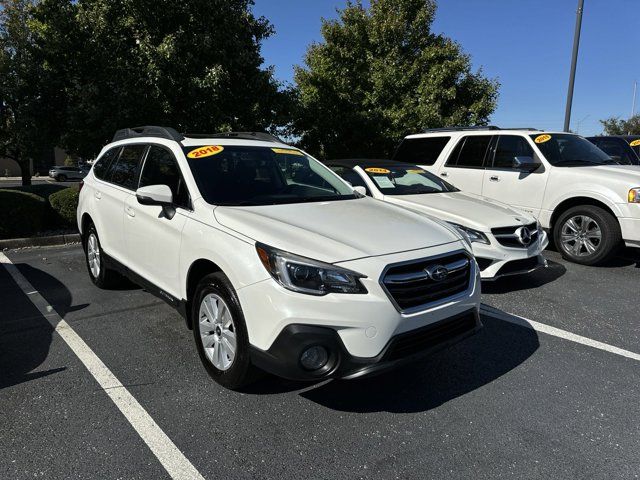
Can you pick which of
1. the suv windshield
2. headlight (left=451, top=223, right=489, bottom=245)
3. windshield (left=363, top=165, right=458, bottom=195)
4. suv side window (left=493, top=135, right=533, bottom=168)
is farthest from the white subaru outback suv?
the suv windshield

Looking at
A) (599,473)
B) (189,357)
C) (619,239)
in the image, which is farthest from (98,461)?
(619,239)

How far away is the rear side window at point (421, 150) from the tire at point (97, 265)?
5460 mm

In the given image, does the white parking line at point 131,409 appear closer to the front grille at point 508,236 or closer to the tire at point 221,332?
the tire at point 221,332

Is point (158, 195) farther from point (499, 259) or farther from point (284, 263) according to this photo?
point (499, 259)

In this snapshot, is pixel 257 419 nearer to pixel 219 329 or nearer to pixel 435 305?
pixel 219 329

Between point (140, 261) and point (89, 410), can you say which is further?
point (140, 261)

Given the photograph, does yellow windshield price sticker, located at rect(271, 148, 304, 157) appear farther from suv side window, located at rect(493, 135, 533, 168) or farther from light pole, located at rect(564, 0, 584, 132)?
light pole, located at rect(564, 0, 584, 132)

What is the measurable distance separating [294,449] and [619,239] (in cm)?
569

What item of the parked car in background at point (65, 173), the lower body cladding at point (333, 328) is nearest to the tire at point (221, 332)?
the lower body cladding at point (333, 328)

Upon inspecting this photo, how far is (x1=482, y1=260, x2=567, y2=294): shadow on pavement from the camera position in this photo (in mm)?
5402

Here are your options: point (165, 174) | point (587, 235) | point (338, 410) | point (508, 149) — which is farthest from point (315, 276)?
point (508, 149)

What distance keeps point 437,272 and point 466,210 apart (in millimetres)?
2873

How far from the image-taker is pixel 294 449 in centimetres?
253

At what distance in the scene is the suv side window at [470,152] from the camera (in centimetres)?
758
